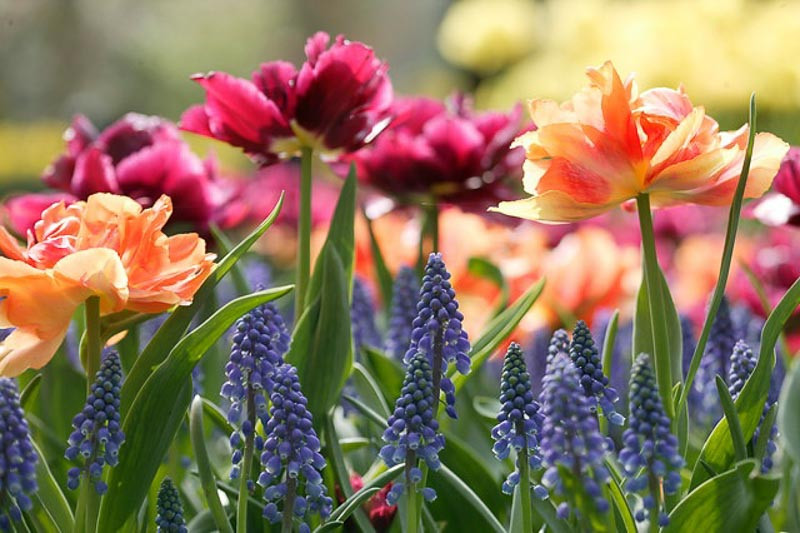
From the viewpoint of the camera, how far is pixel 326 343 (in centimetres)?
120

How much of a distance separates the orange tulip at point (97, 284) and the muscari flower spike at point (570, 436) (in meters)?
0.36

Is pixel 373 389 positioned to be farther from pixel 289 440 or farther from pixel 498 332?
pixel 289 440

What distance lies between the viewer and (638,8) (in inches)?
251

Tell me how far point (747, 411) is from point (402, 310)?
0.63 m

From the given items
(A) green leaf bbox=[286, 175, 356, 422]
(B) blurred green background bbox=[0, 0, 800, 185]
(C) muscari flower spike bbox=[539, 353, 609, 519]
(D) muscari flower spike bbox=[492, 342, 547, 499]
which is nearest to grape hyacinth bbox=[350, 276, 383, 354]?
(A) green leaf bbox=[286, 175, 356, 422]

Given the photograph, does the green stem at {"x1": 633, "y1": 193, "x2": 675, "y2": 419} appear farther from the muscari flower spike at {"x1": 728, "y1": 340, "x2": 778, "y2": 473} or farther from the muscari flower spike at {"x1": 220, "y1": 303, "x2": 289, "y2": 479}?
the muscari flower spike at {"x1": 220, "y1": 303, "x2": 289, "y2": 479}

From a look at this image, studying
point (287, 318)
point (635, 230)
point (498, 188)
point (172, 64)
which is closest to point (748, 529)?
point (498, 188)

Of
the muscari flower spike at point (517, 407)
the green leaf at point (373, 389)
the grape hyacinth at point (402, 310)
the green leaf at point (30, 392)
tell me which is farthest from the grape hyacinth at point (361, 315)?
the muscari flower spike at point (517, 407)

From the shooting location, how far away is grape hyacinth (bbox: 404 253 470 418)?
965mm

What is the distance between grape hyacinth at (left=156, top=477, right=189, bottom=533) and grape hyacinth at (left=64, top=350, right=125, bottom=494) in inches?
2.0

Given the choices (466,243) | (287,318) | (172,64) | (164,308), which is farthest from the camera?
(172,64)

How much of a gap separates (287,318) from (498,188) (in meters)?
0.88

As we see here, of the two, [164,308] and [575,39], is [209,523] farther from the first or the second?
[575,39]

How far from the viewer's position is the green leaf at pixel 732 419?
92cm
